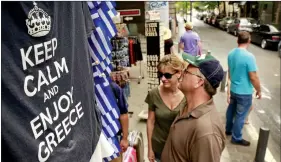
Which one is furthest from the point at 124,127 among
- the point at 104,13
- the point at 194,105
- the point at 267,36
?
the point at 267,36

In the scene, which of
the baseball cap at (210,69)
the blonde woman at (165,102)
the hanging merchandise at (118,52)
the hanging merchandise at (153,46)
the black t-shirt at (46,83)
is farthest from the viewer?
the hanging merchandise at (118,52)

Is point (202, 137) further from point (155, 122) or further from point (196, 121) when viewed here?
point (155, 122)

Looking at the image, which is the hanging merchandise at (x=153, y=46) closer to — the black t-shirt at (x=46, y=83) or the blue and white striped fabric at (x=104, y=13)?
the blue and white striped fabric at (x=104, y=13)

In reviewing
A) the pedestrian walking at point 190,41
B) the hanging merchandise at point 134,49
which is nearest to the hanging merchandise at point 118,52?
the hanging merchandise at point 134,49

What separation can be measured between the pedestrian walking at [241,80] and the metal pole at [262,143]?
1.91 ft

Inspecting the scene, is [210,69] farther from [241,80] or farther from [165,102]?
[241,80]

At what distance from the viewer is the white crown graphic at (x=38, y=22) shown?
1.21 m

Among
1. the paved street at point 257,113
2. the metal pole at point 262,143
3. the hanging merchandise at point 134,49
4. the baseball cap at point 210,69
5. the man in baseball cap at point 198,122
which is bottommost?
the paved street at point 257,113

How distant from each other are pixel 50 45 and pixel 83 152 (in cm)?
64

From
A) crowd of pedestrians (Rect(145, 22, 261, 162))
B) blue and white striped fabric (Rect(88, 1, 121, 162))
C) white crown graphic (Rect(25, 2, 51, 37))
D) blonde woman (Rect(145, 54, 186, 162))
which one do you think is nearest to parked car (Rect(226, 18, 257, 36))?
crowd of pedestrians (Rect(145, 22, 261, 162))

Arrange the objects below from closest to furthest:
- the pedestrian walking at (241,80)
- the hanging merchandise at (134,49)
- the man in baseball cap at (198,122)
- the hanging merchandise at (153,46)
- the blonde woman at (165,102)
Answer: the man in baseball cap at (198,122) < the blonde woman at (165,102) < the pedestrian walking at (241,80) < the hanging merchandise at (153,46) < the hanging merchandise at (134,49)

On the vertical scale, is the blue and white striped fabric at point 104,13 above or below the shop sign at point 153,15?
above

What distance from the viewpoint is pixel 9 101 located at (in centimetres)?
113

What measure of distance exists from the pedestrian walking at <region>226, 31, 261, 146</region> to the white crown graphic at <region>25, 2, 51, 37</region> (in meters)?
3.87
